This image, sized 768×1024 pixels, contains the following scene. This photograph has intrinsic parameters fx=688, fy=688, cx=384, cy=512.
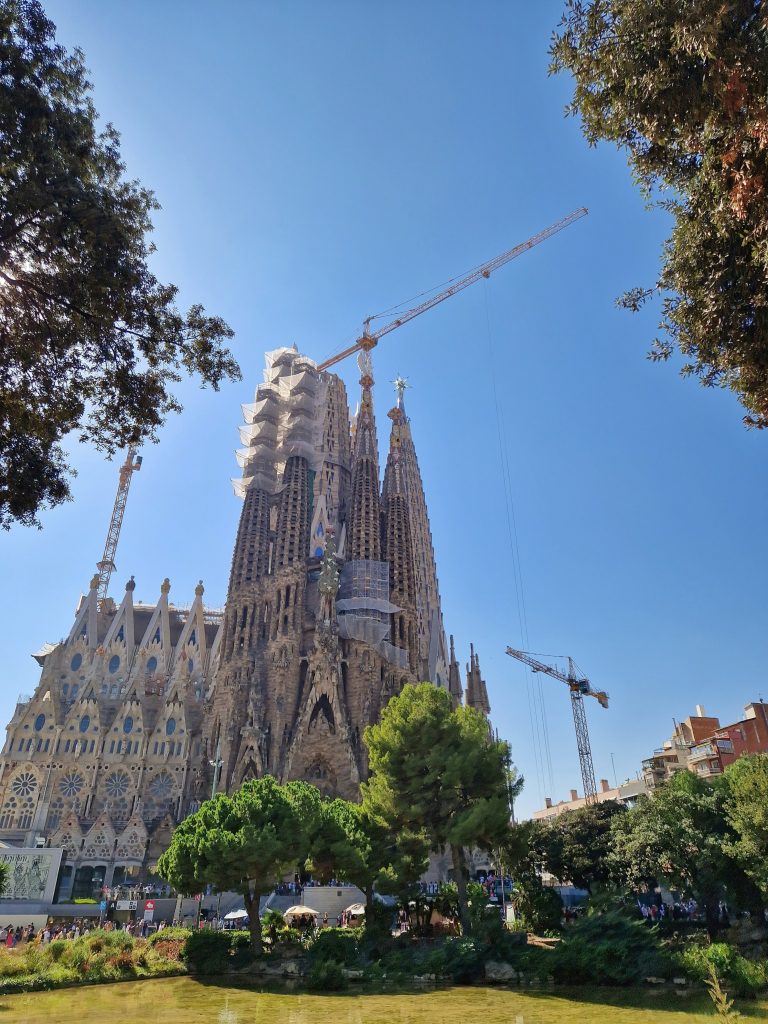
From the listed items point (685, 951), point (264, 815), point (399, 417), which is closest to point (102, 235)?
point (264, 815)

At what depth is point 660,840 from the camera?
22625 millimetres

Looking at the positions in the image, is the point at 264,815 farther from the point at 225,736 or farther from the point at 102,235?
the point at 225,736

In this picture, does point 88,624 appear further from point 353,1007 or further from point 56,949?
point 353,1007

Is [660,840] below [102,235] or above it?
below

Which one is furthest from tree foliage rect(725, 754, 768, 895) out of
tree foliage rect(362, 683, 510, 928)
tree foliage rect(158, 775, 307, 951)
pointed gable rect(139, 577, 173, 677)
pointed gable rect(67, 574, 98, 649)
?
pointed gable rect(67, 574, 98, 649)

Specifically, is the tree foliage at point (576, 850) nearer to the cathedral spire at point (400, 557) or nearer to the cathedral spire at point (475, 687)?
the cathedral spire at point (400, 557)

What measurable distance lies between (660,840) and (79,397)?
22.2 meters

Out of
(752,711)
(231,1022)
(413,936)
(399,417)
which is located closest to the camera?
(231,1022)

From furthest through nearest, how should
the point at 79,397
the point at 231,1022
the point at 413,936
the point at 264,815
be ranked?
1. the point at 413,936
2. the point at 264,815
3. the point at 231,1022
4. the point at 79,397

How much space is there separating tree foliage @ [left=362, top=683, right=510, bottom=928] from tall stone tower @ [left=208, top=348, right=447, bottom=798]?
2145 centimetres

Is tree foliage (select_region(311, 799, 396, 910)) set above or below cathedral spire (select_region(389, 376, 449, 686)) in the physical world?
below

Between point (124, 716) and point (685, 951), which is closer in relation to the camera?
point (685, 951)

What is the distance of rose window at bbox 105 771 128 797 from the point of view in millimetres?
47906

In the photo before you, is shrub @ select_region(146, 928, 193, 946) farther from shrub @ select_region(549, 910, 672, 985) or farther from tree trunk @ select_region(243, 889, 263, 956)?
shrub @ select_region(549, 910, 672, 985)
